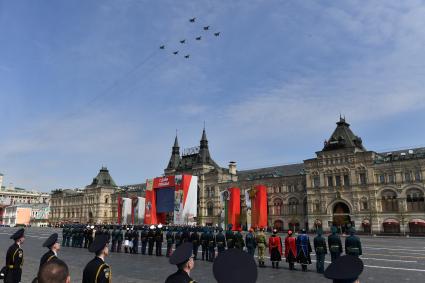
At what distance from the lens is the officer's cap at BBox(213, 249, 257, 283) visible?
3312 millimetres

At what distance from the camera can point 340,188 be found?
54.2 m

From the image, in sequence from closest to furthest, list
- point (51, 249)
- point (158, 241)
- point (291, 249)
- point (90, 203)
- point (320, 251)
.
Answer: point (51, 249)
point (320, 251)
point (291, 249)
point (158, 241)
point (90, 203)

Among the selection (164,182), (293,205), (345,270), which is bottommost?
(345,270)

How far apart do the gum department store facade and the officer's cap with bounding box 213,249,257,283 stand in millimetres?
48768

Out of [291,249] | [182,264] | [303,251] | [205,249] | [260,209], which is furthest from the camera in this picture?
[260,209]

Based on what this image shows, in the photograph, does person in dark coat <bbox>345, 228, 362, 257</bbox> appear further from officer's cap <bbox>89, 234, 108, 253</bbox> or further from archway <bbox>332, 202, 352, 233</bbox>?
archway <bbox>332, 202, 352, 233</bbox>

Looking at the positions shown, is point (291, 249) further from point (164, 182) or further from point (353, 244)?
point (164, 182)

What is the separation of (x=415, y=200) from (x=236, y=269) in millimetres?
52622

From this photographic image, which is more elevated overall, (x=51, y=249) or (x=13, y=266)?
(x=51, y=249)

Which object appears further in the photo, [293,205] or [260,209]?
[293,205]

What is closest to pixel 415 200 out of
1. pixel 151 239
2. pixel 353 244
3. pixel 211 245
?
pixel 211 245

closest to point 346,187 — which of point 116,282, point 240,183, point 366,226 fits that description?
point 366,226

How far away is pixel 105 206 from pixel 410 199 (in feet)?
255

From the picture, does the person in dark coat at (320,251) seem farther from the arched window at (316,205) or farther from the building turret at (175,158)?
the building turret at (175,158)
